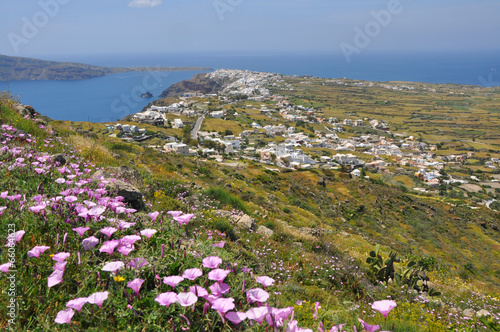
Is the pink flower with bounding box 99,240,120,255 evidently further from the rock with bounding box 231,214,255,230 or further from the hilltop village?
the hilltop village

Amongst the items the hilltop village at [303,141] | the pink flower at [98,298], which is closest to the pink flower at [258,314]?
the pink flower at [98,298]

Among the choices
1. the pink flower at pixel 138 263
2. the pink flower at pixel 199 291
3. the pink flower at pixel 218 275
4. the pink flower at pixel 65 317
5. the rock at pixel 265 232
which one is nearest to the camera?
the pink flower at pixel 65 317

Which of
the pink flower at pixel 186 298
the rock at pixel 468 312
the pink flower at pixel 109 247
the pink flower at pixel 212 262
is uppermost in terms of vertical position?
the pink flower at pixel 109 247

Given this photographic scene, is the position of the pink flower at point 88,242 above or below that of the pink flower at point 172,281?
below

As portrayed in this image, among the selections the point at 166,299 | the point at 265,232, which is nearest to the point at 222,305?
the point at 166,299

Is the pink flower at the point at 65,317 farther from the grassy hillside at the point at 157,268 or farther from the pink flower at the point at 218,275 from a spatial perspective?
the pink flower at the point at 218,275

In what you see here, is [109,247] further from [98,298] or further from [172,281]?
[172,281]

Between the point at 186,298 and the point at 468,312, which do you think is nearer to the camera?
the point at 186,298

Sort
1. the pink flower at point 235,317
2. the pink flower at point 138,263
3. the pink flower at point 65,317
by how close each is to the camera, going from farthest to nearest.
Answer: the pink flower at point 138,263 < the pink flower at point 235,317 < the pink flower at point 65,317

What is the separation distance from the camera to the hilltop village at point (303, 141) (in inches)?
3115

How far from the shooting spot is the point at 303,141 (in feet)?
390

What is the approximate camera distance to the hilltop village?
79125 mm

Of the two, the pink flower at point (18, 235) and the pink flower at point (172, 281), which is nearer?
the pink flower at point (172, 281)

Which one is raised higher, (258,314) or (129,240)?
(129,240)
